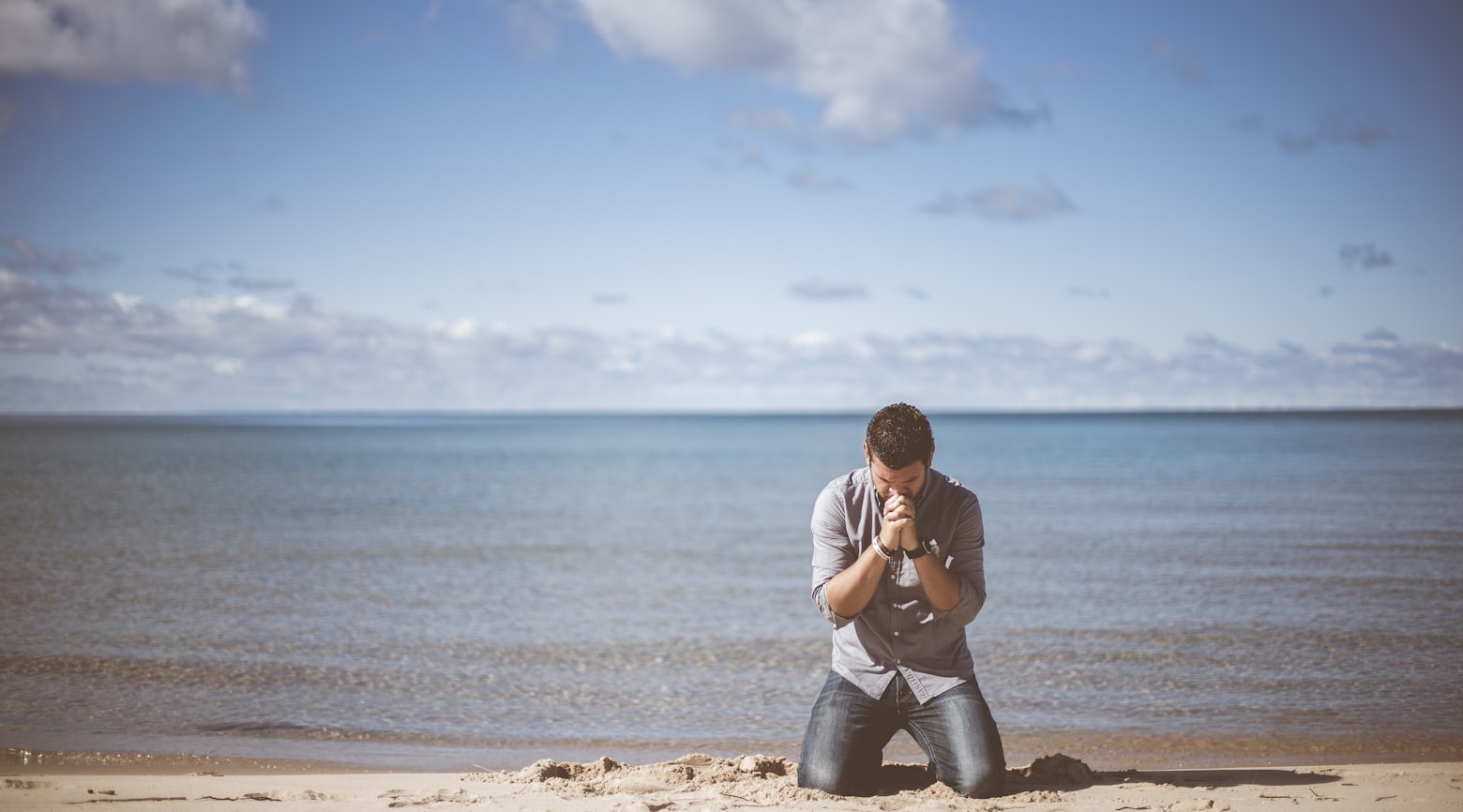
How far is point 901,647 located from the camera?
5.62m

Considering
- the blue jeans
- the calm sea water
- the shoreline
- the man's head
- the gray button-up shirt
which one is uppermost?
the man's head

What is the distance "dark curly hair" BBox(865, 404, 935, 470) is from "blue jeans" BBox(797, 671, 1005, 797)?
1.41 metres

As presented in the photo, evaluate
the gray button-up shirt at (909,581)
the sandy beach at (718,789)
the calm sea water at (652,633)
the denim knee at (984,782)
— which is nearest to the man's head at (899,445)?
the gray button-up shirt at (909,581)

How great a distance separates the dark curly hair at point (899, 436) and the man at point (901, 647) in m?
0.27

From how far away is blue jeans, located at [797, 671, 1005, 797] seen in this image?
5.48 meters

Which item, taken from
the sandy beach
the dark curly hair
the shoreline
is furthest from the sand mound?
the dark curly hair

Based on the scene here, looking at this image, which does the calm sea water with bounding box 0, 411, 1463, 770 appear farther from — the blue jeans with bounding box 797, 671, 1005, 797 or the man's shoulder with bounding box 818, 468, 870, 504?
the man's shoulder with bounding box 818, 468, 870, 504

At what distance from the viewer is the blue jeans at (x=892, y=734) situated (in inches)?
216

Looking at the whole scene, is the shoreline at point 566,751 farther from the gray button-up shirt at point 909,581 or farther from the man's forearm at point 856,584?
the man's forearm at point 856,584

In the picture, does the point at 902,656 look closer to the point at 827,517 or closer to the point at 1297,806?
the point at 827,517

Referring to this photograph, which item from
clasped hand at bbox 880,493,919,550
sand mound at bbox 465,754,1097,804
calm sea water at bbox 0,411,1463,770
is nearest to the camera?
clasped hand at bbox 880,493,919,550

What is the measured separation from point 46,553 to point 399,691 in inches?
485

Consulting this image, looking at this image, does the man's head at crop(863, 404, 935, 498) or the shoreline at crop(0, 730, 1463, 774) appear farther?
the shoreline at crop(0, 730, 1463, 774)

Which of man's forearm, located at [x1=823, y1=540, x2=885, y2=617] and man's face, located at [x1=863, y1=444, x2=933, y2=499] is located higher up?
man's face, located at [x1=863, y1=444, x2=933, y2=499]
